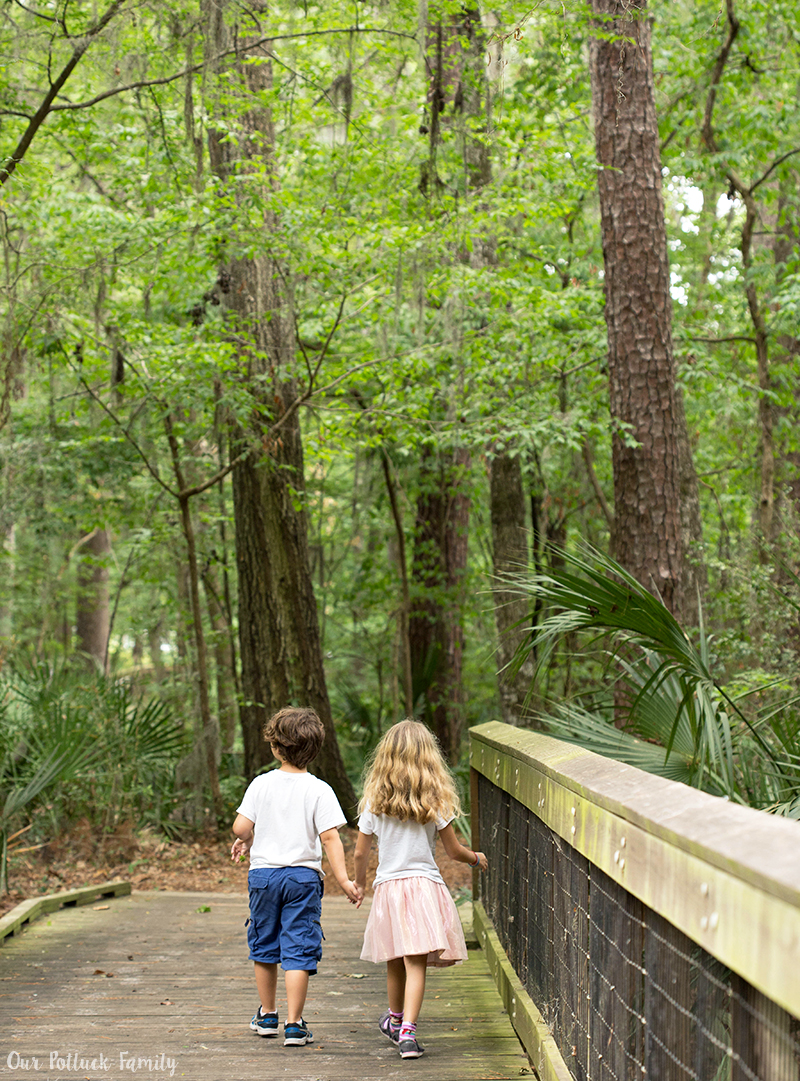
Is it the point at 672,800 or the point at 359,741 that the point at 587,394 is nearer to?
the point at 359,741

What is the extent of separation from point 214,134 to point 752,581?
261 inches

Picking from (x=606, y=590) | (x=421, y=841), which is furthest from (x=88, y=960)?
(x=606, y=590)

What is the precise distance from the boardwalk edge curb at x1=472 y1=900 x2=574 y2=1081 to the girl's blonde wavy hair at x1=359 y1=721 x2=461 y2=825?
2.49ft

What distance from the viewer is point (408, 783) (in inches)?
158

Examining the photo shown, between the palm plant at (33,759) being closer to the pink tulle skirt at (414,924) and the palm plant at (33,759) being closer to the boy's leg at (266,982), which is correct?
the boy's leg at (266,982)

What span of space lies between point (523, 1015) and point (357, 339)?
8.89 m

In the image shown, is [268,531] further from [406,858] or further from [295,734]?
[406,858]

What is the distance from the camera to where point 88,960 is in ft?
17.5

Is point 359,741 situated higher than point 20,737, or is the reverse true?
point 20,737

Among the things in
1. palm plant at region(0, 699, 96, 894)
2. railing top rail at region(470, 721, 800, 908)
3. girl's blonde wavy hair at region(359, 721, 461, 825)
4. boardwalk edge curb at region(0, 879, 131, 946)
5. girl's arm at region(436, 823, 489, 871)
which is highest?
railing top rail at region(470, 721, 800, 908)

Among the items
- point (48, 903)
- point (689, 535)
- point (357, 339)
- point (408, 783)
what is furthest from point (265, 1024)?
point (357, 339)

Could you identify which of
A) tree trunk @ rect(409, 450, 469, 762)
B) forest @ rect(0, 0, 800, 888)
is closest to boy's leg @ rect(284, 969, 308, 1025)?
forest @ rect(0, 0, 800, 888)

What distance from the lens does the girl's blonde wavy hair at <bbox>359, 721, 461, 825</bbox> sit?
4000 millimetres

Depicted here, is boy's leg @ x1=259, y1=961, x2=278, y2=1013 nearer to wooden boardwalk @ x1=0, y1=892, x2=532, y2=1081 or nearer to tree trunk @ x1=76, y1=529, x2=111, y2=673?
wooden boardwalk @ x1=0, y1=892, x2=532, y2=1081
